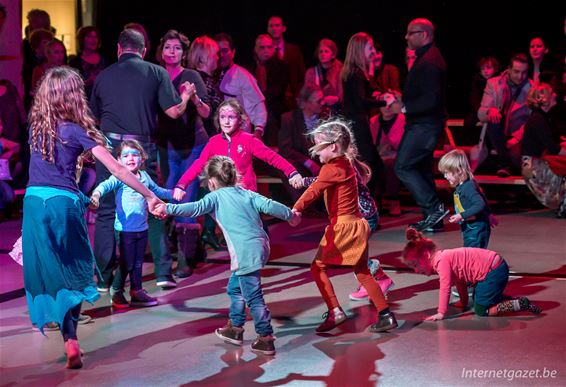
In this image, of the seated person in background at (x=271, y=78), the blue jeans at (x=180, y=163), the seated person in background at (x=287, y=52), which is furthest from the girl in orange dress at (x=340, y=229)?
the seated person in background at (x=287, y=52)

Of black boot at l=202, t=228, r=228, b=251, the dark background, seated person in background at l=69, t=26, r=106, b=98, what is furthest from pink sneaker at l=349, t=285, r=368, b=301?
the dark background

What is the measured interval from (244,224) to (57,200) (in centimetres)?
106

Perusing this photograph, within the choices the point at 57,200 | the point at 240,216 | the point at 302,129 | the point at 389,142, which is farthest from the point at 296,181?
the point at 389,142

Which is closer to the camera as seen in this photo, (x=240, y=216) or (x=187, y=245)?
(x=240, y=216)

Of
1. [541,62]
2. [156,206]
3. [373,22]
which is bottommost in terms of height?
[156,206]

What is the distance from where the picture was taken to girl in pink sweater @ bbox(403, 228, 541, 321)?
6500 mm

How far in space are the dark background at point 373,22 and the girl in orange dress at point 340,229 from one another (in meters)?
7.55

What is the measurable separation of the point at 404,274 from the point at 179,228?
1822mm

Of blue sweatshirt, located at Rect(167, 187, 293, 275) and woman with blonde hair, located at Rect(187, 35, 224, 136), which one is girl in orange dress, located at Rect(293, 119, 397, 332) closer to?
blue sweatshirt, located at Rect(167, 187, 293, 275)

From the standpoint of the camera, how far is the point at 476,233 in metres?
7.05

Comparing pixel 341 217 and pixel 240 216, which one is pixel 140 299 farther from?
pixel 341 217

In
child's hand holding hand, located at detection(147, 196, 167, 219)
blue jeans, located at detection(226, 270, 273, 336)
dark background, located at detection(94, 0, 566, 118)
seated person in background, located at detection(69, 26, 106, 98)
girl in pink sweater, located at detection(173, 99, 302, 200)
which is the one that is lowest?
blue jeans, located at detection(226, 270, 273, 336)

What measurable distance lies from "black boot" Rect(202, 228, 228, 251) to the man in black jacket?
6.40 ft

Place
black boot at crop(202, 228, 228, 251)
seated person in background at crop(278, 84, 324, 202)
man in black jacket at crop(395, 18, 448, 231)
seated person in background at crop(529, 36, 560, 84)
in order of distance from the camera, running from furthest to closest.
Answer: seated person in background at crop(529, 36, 560, 84) → seated person in background at crop(278, 84, 324, 202) → man in black jacket at crop(395, 18, 448, 231) → black boot at crop(202, 228, 228, 251)
